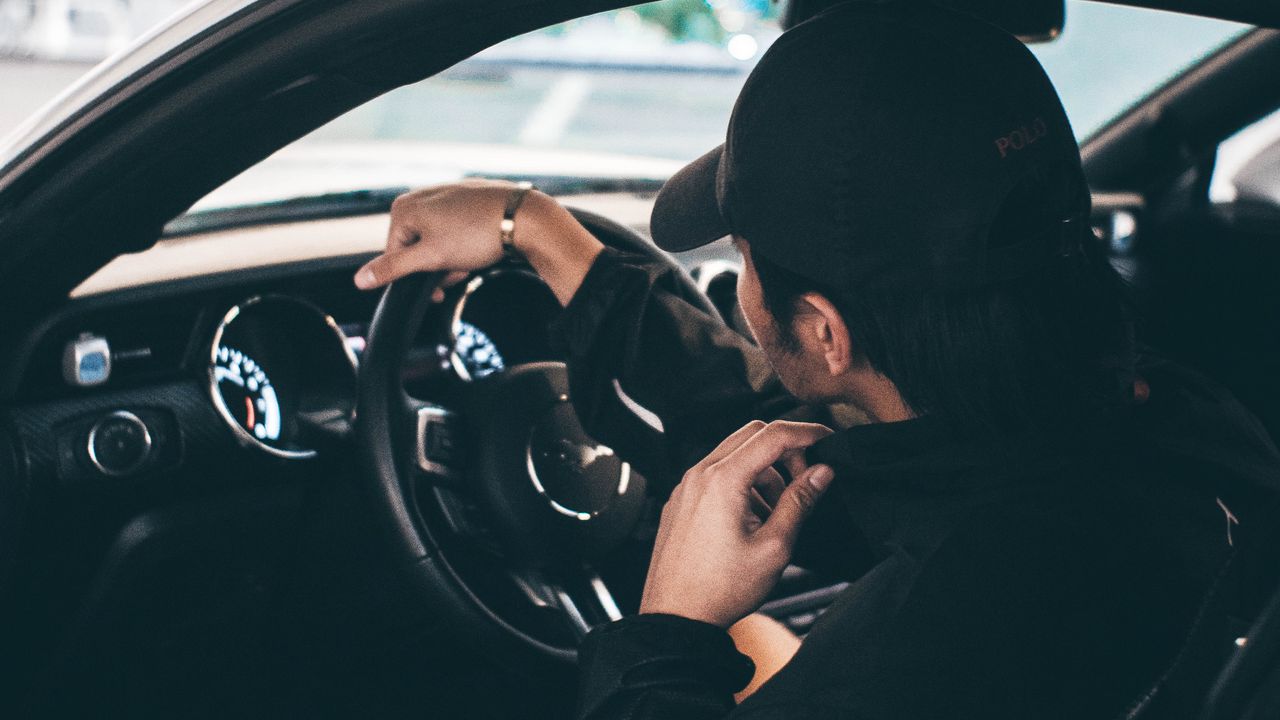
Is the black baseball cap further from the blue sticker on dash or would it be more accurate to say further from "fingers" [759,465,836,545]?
the blue sticker on dash

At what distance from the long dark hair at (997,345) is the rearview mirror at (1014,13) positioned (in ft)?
1.64

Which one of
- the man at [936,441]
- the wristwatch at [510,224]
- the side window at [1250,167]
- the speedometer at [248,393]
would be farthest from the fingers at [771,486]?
the side window at [1250,167]

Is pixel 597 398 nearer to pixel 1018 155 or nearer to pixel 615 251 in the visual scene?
pixel 615 251

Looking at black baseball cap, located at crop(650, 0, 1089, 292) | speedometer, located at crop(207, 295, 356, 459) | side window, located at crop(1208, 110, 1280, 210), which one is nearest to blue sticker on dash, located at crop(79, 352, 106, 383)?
speedometer, located at crop(207, 295, 356, 459)

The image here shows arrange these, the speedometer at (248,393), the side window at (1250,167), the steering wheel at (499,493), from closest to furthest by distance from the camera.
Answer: the steering wheel at (499,493)
the speedometer at (248,393)
the side window at (1250,167)

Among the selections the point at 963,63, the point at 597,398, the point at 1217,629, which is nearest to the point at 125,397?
the point at 597,398

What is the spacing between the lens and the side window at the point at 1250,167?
320 cm

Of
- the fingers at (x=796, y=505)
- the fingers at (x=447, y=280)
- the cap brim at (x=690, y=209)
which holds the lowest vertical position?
the fingers at (x=796, y=505)

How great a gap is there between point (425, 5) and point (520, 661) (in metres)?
0.90

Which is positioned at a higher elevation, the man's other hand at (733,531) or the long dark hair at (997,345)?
the long dark hair at (997,345)

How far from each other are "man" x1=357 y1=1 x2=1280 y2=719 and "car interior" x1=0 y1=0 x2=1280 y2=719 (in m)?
0.18

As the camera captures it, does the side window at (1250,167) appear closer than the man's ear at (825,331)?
No

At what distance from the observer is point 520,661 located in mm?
1736

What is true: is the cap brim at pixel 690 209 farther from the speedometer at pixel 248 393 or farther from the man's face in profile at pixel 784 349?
the speedometer at pixel 248 393
